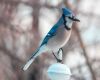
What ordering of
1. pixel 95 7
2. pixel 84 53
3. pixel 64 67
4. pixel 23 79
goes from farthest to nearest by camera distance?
pixel 95 7 → pixel 23 79 → pixel 84 53 → pixel 64 67

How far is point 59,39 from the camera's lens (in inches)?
129

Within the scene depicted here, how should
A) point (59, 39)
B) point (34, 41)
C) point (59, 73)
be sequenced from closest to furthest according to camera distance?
1. point (59, 73)
2. point (59, 39)
3. point (34, 41)

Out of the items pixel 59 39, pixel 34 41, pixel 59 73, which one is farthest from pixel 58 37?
pixel 34 41

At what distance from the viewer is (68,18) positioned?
311 cm

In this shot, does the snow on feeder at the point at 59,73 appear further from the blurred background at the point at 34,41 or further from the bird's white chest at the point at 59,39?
the blurred background at the point at 34,41

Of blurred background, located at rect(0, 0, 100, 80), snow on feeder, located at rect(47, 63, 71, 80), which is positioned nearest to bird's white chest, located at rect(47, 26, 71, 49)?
snow on feeder, located at rect(47, 63, 71, 80)

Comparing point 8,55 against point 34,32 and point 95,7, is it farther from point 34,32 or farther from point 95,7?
point 95,7

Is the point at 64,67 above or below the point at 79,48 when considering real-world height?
above

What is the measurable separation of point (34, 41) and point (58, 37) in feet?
17.2

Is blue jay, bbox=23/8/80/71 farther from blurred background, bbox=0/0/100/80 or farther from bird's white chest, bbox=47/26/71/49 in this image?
blurred background, bbox=0/0/100/80

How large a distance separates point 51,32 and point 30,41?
5.29 meters

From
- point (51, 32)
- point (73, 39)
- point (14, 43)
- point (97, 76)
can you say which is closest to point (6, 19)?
point (14, 43)

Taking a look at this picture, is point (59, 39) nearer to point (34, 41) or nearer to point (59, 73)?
point (59, 73)

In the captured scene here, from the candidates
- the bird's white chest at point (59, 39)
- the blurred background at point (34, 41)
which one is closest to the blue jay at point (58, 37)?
the bird's white chest at point (59, 39)
